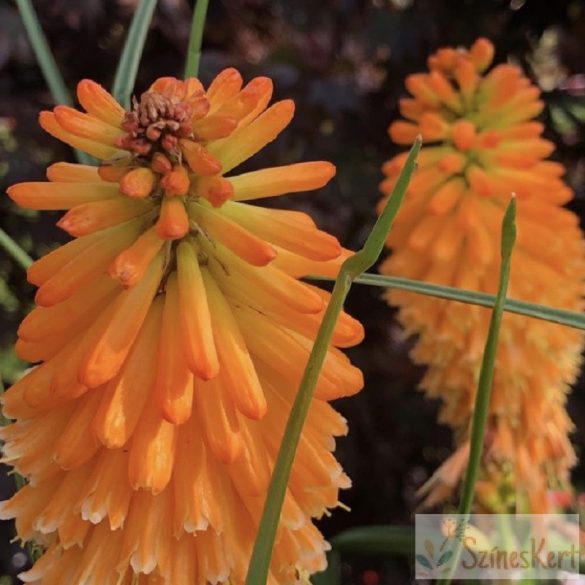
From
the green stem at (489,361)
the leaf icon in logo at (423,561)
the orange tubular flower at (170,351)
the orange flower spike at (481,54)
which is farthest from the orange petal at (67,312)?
the orange flower spike at (481,54)

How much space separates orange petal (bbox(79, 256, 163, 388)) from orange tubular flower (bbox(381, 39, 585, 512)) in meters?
0.52

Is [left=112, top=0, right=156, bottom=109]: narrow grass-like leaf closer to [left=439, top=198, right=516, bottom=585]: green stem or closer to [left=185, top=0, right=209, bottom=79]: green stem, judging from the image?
[left=185, top=0, right=209, bottom=79]: green stem

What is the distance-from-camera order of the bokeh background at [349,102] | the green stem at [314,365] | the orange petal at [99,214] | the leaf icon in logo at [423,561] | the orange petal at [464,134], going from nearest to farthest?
the green stem at [314,365] < the orange petal at [99,214] < the leaf icon in logo at [423,561] < the orange petal at [464,134] < the bokeh background at [349,102]

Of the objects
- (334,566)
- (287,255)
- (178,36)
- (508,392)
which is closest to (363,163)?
(178,36)

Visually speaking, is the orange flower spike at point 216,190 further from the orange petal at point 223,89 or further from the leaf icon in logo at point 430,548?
the leaf icon in logo at point 430,548

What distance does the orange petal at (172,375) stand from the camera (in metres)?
0.48

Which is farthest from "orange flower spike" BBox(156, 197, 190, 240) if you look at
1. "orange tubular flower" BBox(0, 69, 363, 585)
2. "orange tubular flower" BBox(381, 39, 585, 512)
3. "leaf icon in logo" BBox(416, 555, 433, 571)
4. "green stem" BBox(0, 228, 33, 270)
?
"orange tubular flower" BBox(381, 39, 585, 512)

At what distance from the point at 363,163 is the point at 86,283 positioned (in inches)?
36.1

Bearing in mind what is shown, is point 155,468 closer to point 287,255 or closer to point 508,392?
point 287,255

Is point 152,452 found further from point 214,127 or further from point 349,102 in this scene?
point 349,102

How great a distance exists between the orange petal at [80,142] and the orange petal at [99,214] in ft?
0.09

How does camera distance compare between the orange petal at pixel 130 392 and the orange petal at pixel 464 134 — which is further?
the orange petal at pixel 464 134

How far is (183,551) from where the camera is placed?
0.52 meters

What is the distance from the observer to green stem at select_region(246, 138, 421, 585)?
14.2 inches
